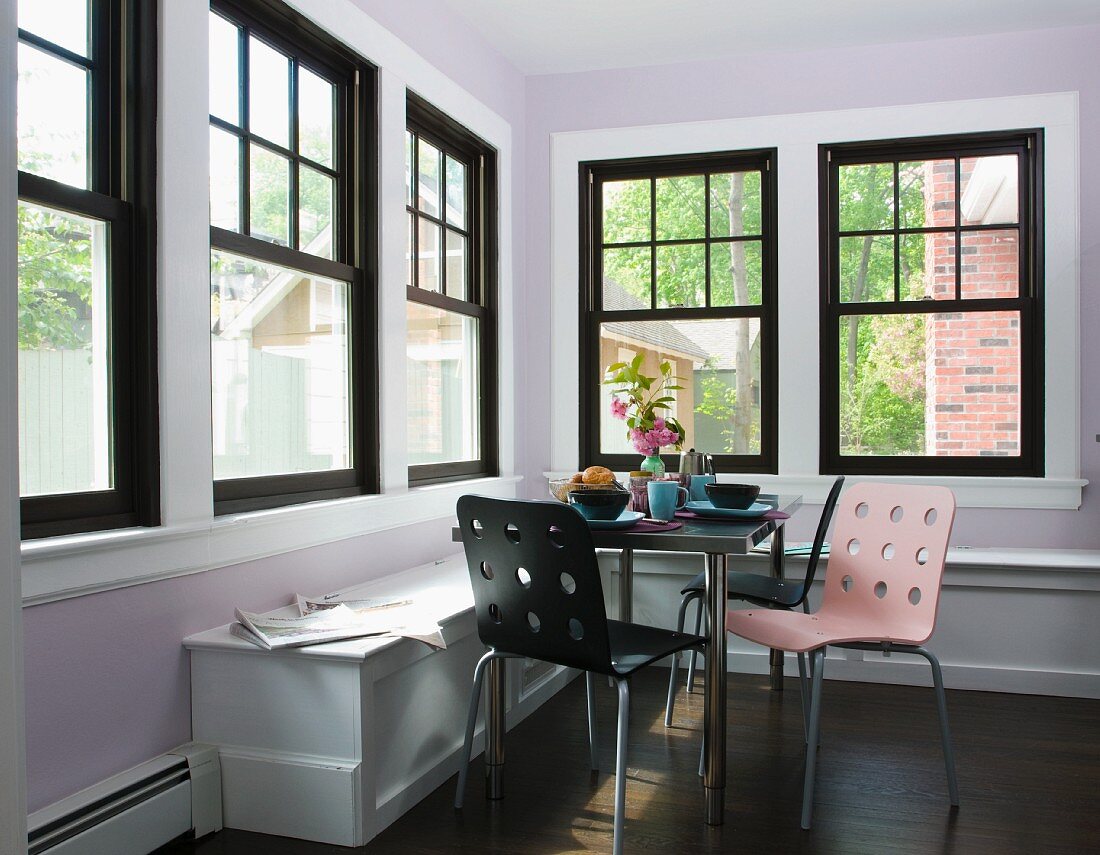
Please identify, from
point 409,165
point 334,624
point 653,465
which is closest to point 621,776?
point 334,624

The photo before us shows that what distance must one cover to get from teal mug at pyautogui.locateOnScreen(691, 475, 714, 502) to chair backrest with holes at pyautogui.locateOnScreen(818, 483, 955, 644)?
467 millimetres

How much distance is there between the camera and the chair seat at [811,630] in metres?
2.73

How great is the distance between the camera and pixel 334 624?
9.10ft

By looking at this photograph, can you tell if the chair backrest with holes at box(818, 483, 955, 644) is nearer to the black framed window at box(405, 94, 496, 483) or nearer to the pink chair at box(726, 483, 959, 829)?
the pink chair at box(726, 483, 959, 829)

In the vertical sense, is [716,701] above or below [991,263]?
below

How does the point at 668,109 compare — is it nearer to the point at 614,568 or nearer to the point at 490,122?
the point at 490,122

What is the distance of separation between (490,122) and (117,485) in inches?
113

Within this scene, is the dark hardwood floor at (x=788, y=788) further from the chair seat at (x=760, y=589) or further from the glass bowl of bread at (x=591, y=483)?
Result: the glass bowl of bread at (x=591, y=483)

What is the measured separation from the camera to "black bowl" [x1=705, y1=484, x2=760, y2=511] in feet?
9.57

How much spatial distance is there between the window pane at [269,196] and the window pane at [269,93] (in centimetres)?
8

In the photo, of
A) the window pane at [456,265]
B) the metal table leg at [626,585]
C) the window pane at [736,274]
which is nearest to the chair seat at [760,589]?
the metal table leg at [626,585]

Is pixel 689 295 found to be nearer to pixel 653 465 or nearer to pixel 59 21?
pixel 653 465

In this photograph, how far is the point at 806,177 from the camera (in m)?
4.72

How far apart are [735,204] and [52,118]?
3.42 m
